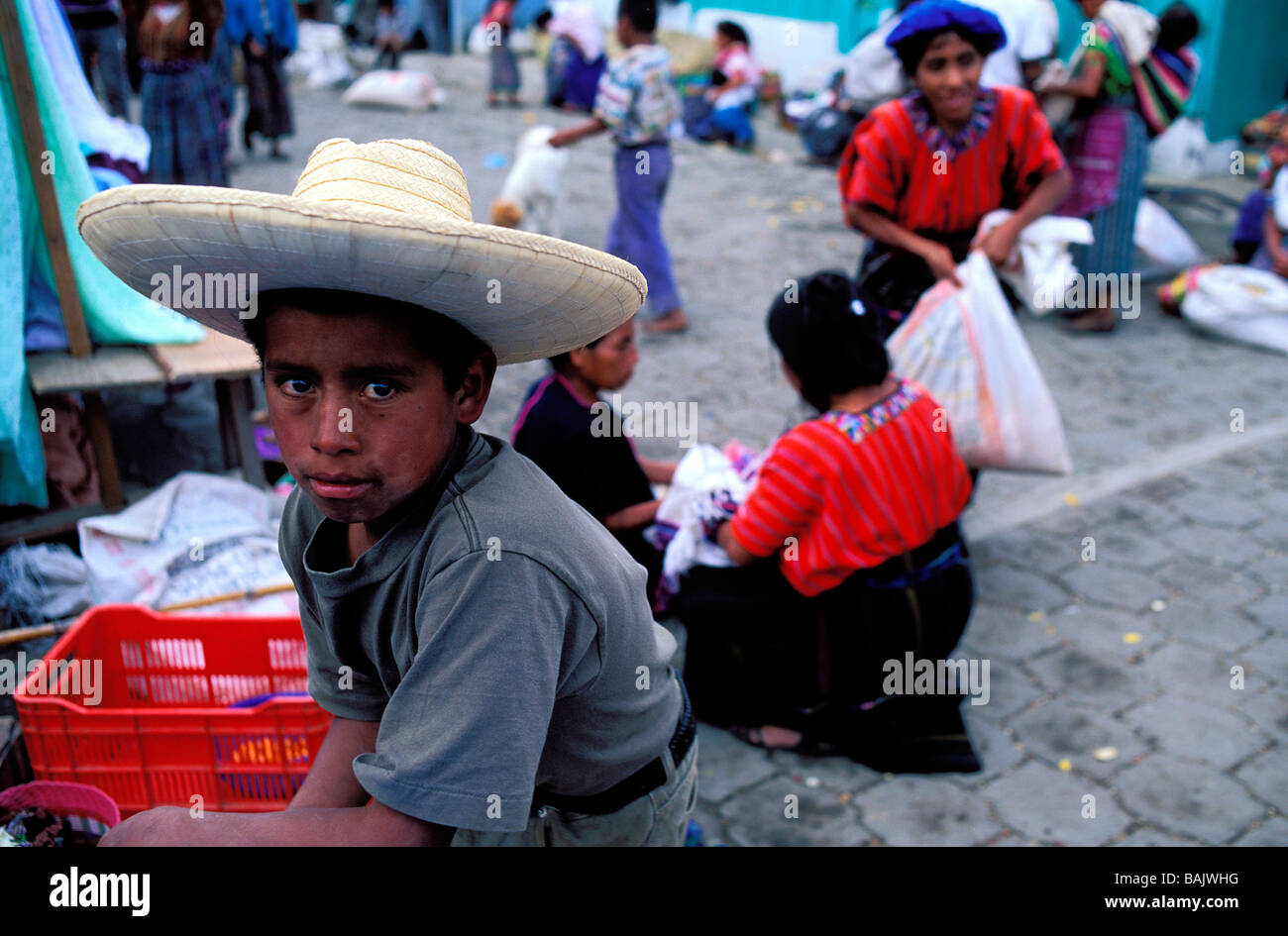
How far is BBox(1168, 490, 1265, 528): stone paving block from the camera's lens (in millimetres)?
4797

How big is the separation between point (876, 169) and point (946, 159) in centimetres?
25

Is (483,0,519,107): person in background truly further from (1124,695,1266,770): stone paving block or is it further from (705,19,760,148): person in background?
(1124,695,1266,770): stone paving block

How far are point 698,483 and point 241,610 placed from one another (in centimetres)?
150

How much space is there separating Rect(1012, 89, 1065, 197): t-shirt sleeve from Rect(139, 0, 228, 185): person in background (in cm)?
477

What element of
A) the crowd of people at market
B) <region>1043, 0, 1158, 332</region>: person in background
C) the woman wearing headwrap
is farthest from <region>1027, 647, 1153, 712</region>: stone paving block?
<region>1043, 0, 1158, 332</region>: person in background

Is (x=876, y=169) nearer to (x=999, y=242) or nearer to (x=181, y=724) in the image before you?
(x=999, y=242)

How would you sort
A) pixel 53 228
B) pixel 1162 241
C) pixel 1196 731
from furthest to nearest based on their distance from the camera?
pixel 1162 241
pixel 53 228
pixel 1196 731

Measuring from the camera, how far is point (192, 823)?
140 centimetres

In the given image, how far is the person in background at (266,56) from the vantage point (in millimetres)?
9672

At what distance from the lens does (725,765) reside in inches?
132

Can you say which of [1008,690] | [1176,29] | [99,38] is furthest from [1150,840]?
[99,38]

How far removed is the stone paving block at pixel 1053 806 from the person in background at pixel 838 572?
14 centimetres

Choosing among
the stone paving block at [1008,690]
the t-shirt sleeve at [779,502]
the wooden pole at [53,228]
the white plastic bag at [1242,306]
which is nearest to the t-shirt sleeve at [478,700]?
the t-shirt sleeve at [779,502]

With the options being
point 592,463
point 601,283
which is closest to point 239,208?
point 601,283
